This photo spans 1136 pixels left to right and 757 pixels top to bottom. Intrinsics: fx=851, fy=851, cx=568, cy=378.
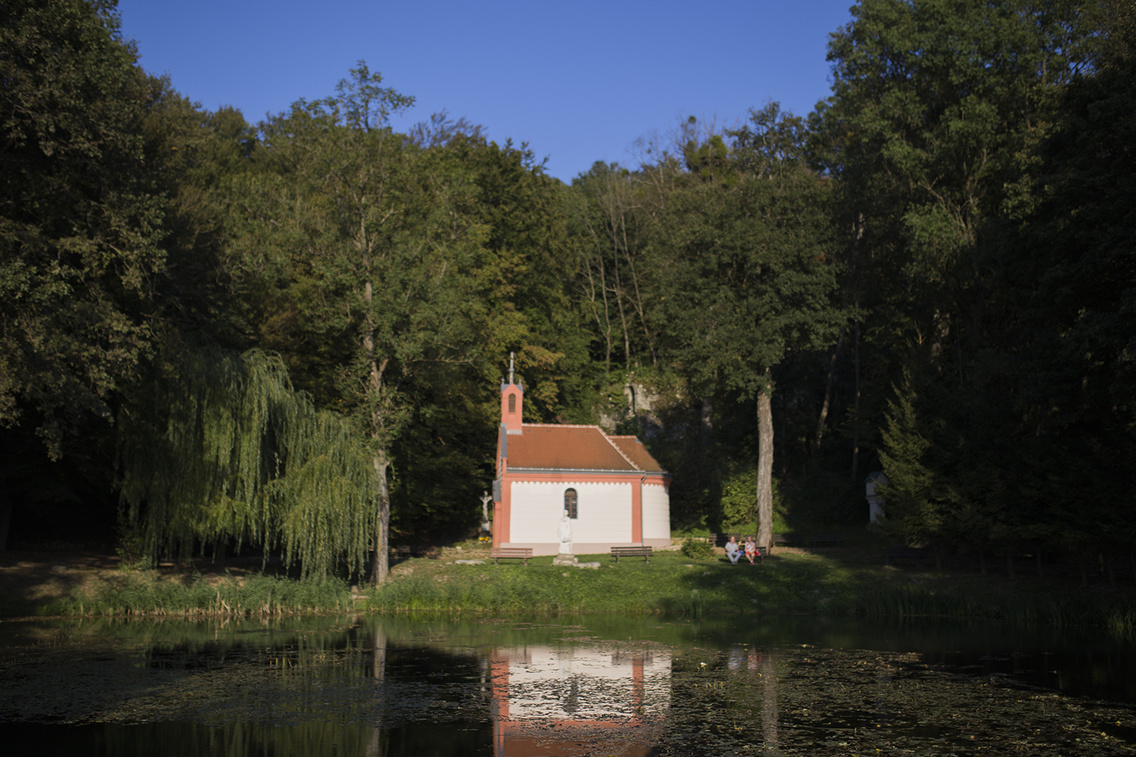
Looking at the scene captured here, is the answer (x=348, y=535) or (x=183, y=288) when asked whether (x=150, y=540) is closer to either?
(x=348, y=535)

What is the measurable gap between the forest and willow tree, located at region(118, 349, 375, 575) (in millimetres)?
86

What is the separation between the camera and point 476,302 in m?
30.8

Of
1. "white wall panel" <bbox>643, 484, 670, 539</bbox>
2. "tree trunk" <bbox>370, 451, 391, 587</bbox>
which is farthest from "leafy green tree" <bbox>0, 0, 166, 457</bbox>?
"white wall panel" <bbox>643, 484, 670, 539</bbox>

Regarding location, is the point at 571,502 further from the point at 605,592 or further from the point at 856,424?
the point at 856,424

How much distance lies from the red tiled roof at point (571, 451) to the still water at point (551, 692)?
14.8 m

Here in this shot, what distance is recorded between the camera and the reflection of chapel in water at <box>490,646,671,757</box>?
1104 centimetres

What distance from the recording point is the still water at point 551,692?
10992 mm

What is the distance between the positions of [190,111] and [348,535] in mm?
29973

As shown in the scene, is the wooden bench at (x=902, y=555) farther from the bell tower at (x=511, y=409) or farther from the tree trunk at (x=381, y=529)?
the tree trunk at (x=381, y=529)

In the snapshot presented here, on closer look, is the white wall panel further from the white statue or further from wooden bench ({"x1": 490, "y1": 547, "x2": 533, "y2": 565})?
wooden bench ({"x1": 490, "y1": 547, "x2": 533, "y2": 565})

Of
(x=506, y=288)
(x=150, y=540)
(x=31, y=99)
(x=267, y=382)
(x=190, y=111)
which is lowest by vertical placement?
(x=150, y=540)

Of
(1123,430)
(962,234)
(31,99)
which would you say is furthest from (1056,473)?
(31,99)

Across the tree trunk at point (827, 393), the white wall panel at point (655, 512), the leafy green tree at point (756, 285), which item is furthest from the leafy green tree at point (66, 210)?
the tree trunk at point (827, 393)

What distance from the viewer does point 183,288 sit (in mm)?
24828
